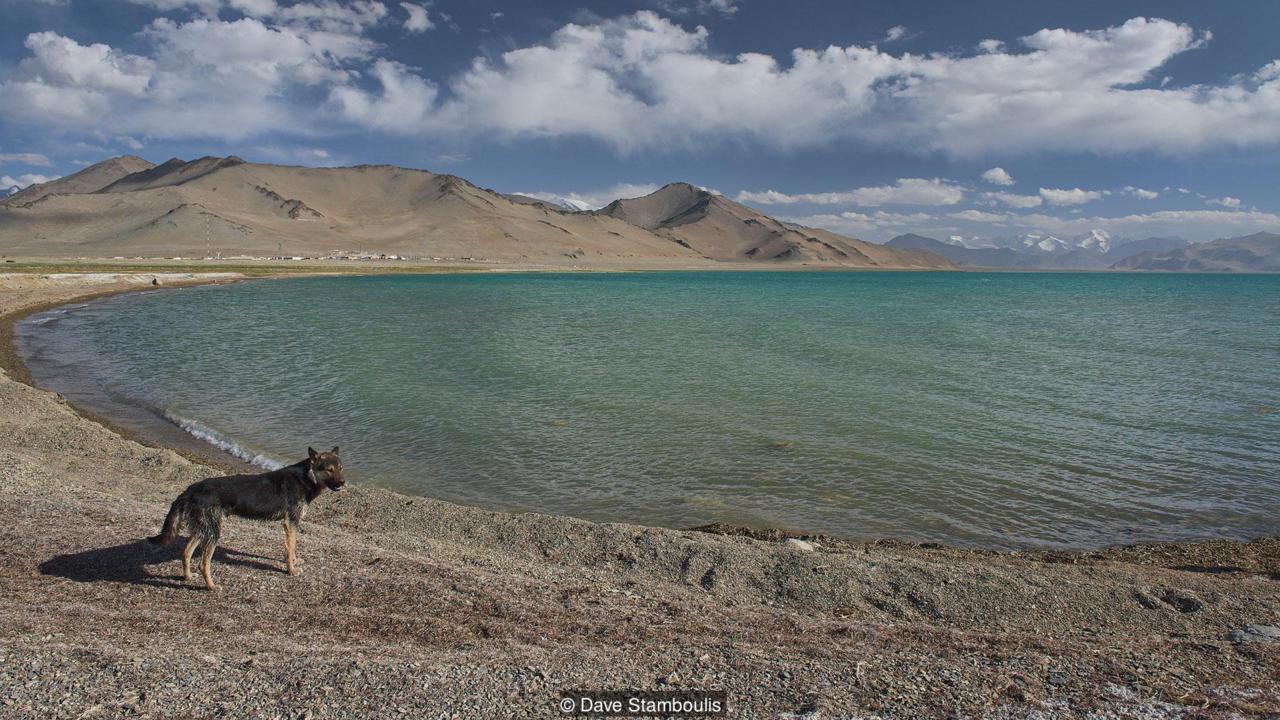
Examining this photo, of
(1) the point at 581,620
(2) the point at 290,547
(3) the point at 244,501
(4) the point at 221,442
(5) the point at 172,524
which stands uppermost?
(3) the point at 244,501

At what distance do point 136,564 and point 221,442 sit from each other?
9012 mm

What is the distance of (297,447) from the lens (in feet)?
48.3

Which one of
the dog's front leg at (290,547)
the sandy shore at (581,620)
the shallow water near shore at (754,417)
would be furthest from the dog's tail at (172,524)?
the shallow water near shore at (754,417)

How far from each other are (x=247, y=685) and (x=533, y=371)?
64.8ft

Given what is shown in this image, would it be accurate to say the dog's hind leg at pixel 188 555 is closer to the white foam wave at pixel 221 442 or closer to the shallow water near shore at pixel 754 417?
the shallow water near shore at pixel 754 417

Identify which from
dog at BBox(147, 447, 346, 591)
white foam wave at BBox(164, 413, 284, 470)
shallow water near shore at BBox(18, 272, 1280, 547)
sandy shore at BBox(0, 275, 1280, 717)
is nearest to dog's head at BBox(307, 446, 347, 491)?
dog at BBox(147, 447, 346, 591)

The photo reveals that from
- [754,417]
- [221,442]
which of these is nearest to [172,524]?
[221,442]

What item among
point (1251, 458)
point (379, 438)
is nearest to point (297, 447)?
point (379, 438)

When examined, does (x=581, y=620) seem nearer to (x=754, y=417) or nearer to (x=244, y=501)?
(x=244, y=501)

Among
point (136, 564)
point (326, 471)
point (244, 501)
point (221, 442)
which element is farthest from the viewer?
point (221, 442)

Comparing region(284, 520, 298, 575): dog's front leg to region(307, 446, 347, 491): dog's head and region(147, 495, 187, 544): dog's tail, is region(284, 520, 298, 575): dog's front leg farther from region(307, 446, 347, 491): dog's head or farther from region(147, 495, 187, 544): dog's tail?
region(147, 495, 187, 544): dog's tail

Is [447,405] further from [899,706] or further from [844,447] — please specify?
[899,706]

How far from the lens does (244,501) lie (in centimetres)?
646

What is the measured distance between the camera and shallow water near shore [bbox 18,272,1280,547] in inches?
464
